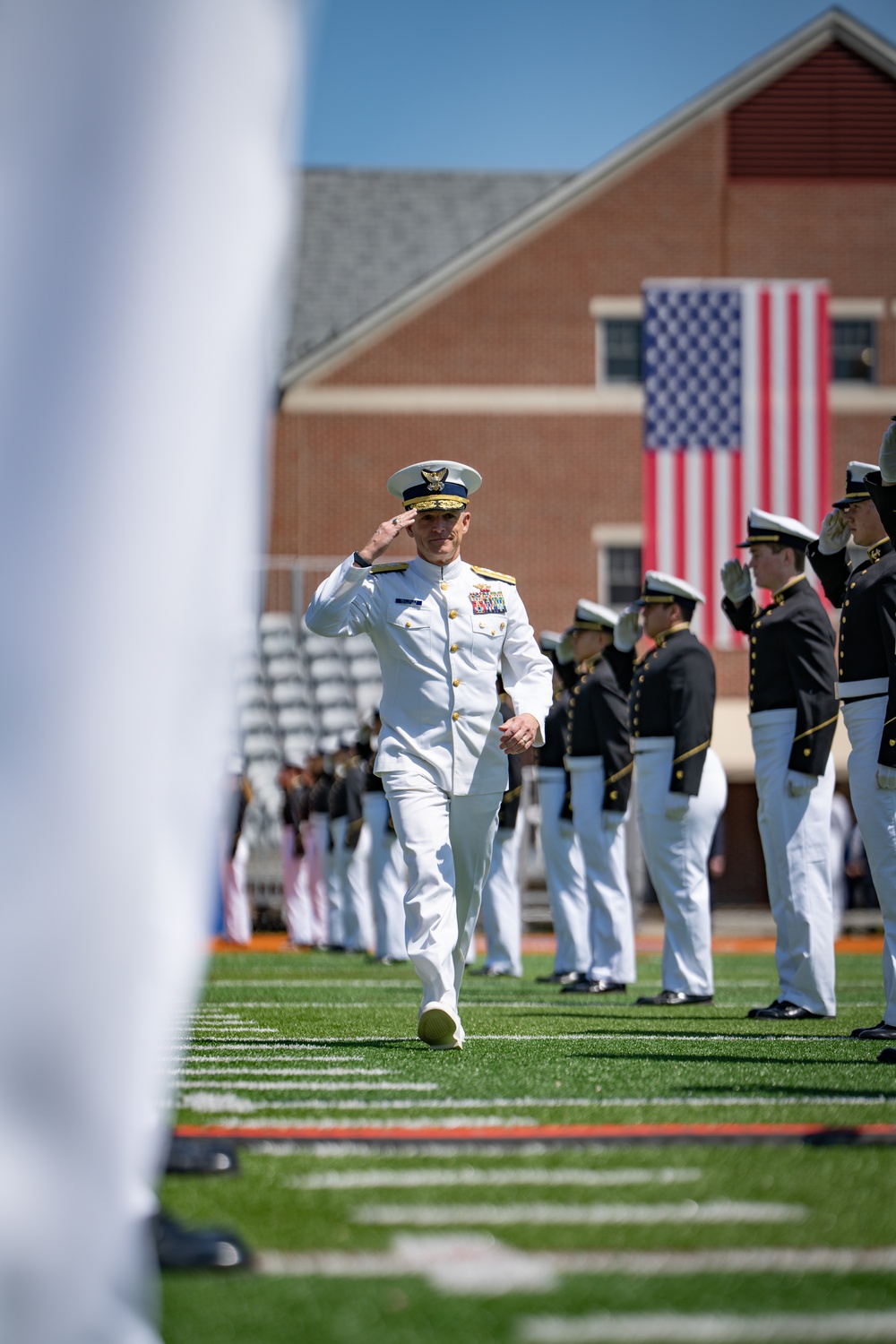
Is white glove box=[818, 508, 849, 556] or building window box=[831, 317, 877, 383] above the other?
building window box=[831, 317, 877, 383]

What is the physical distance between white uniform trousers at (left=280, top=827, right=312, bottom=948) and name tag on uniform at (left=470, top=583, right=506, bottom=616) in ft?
52.8

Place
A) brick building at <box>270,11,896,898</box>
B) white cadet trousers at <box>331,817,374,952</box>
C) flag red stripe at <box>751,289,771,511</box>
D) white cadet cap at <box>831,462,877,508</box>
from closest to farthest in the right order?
white cadet cap at <box>831,462,877,508</box> → white cadet trousers at <box>331,817,374,952</box> → flag red stripe at <box>751,289,771,511</box> → brick building at <box>270,11,896,898</box>

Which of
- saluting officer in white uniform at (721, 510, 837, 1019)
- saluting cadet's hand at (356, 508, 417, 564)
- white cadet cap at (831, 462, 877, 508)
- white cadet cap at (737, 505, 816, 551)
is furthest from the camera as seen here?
white cadet cap at (737, 505, 816, 551)

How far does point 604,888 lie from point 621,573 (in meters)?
20.7

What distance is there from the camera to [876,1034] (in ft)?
25.7

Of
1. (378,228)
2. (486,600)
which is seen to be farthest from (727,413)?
(486,600)

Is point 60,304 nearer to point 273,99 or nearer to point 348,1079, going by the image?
point 273,99

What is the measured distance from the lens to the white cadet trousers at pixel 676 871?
10578mm

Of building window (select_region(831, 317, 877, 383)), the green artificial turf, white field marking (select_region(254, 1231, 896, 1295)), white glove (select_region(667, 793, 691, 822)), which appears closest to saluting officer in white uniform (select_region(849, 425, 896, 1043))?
the green artificial turf

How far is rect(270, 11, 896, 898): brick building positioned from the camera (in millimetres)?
32438

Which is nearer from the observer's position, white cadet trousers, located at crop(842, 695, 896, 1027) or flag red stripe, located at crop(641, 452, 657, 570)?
white cadet trousers, located at crop(842, 695, 896, 1027)

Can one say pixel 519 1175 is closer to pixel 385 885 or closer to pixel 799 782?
pixel 799 782

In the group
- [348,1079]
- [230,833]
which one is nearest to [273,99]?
[348,1079]

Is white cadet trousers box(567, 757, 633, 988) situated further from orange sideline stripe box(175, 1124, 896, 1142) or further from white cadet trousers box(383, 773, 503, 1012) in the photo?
orange sideline stripe box(175, 1124, 896, 1142)
